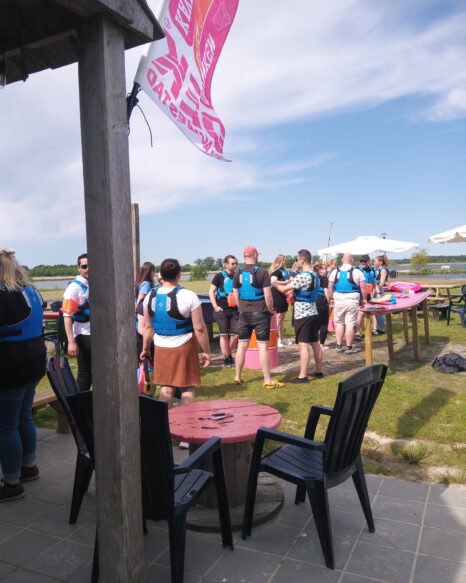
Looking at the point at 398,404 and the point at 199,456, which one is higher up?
the point at 199,456

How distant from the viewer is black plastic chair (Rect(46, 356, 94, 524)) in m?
3.10

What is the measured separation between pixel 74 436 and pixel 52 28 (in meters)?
2.41

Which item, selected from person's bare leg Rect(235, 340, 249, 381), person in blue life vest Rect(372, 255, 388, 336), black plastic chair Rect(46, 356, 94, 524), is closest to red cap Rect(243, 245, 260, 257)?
person's bare leg Rect(235, 340, 249, 381)

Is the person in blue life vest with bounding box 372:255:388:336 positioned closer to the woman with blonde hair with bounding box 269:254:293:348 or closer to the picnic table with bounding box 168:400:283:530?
the woman with blonde hair with bounding box 269:254:293:348

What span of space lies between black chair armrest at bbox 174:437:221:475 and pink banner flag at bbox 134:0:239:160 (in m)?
1.61

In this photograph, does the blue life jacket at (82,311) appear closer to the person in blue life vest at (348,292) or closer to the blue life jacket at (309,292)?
the blue life jacket at (309,292)

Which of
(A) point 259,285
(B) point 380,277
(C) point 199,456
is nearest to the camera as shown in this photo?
(C) point 199,456

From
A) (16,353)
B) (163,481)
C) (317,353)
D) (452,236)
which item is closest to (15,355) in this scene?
(16,353)

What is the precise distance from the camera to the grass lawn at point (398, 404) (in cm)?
396

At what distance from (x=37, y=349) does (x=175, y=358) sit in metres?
1.26

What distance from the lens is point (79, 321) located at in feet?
16.2

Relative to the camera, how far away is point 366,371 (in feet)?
9.43

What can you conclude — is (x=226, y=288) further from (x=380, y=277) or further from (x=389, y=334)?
(x=380, y=277)

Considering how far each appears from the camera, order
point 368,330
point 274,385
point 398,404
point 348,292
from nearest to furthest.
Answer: point 398,404 < point 274,385 < point 368,330 < point 348,292
